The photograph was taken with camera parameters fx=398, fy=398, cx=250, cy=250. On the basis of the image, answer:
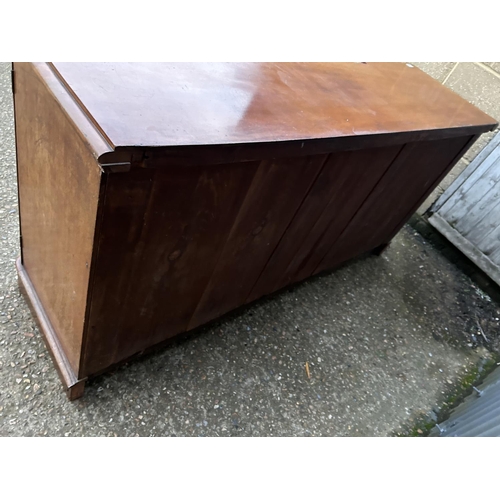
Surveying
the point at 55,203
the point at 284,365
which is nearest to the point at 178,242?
the point at 55,203

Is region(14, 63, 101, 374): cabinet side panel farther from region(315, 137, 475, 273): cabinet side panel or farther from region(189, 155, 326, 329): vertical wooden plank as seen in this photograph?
region(315, 137, 475, 273): cabinet side panel

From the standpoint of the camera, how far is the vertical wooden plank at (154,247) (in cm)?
91

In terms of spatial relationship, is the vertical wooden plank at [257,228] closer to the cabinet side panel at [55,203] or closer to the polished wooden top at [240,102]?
the polished wooden top at [240,102]

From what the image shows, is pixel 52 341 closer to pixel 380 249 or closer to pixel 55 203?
pixel 55 203

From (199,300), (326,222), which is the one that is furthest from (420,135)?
(199,300)

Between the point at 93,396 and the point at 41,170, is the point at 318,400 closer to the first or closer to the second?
the point at 93,396

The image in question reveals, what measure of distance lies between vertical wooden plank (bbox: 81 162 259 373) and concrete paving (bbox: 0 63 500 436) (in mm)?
229

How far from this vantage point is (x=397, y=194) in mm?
1950

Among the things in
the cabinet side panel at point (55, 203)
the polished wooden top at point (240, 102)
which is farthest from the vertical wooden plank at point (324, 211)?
the cabinet side panel at point (55, 203)

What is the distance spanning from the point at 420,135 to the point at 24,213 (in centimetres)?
147

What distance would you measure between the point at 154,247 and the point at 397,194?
1.35 metres

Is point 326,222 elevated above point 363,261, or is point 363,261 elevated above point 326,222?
point 326,222

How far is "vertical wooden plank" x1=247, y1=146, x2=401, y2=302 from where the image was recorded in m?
1.40

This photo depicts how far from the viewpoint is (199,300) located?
1468 millimetres
